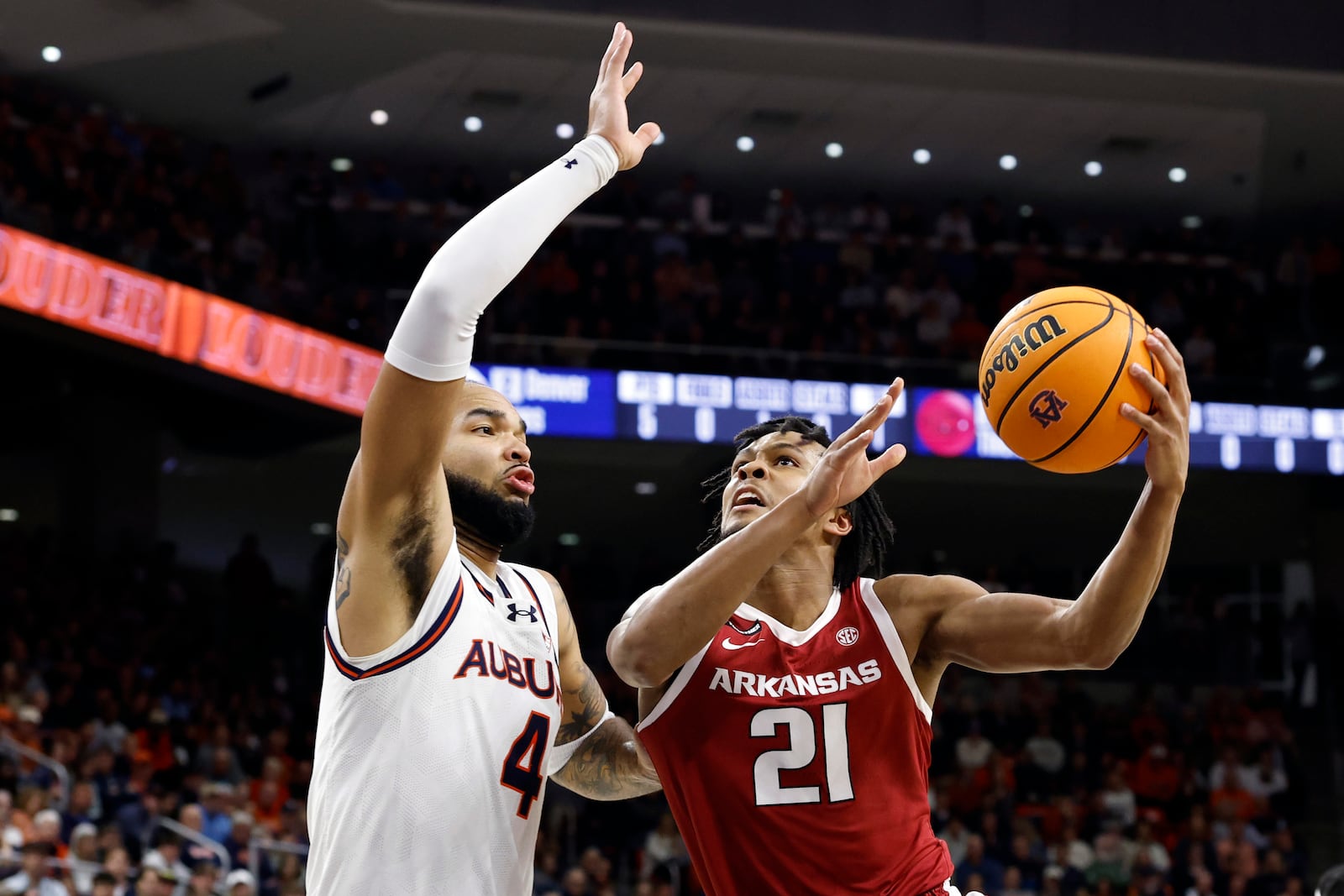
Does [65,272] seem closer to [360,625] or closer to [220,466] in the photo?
[220,466]

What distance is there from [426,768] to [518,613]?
536 millimetres

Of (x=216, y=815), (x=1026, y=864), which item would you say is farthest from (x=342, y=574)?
(x=1026, y=864)

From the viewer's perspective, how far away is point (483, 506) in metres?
3.88

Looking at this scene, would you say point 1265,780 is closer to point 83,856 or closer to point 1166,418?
point 83,856

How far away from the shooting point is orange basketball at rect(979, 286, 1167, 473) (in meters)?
3.61

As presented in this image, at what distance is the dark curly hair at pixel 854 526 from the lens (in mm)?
4184

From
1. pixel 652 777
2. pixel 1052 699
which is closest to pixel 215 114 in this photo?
pixel 1052 699

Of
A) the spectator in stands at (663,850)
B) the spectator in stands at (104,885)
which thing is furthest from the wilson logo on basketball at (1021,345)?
the spectator in stands at (663,850)

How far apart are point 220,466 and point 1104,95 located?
12.8 m

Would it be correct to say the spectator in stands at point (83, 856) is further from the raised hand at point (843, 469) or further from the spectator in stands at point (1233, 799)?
the spectator in stands at point (1233, 799)

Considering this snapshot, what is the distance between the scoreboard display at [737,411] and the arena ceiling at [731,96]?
4.34 m

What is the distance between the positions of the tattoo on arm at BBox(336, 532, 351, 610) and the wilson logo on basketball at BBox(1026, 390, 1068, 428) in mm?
1727

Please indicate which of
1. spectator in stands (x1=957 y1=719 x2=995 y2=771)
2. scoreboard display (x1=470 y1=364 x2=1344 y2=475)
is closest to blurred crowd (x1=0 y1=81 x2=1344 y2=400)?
scoreboard display (x1=470 y1=364 x2=1344 y2=475)

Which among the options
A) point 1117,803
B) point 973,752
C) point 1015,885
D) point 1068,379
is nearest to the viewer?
point 1068,379
